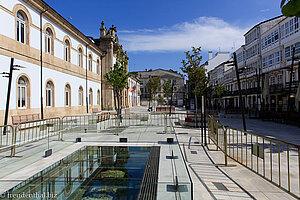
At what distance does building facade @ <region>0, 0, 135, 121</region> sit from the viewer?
1348 centimetres

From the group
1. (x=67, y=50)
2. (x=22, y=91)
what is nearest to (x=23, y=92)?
(x=22, y=91)

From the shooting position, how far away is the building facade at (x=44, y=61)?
44.2 ft

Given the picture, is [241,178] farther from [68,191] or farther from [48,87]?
[48,87]

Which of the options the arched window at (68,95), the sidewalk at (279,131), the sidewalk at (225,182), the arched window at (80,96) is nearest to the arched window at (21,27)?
the arched window at (68,95)

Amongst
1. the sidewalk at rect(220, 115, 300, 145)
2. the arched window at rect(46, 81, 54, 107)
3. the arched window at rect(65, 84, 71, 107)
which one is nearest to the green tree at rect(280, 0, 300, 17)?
the sidewalk at rect(220, 115, 300, 145)

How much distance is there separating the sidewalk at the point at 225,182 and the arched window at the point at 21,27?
49.7 feet

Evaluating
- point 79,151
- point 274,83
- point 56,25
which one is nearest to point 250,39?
point 274,83

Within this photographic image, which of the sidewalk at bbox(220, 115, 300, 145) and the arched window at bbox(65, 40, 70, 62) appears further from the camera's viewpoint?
the arched window at bbox(65, 40, 70, 62)

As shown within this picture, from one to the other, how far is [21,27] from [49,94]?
628 centimetres

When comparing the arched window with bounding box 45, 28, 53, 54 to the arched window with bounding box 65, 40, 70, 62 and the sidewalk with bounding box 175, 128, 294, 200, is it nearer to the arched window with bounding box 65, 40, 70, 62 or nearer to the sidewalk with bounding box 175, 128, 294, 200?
the arched window with bounding box 65, 40, 70, 62

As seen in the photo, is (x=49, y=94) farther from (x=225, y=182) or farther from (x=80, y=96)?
(x=225, y=182)

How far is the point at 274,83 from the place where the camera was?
103 ft

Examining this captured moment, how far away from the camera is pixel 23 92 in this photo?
14.9 m

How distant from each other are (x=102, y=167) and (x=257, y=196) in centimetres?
394
